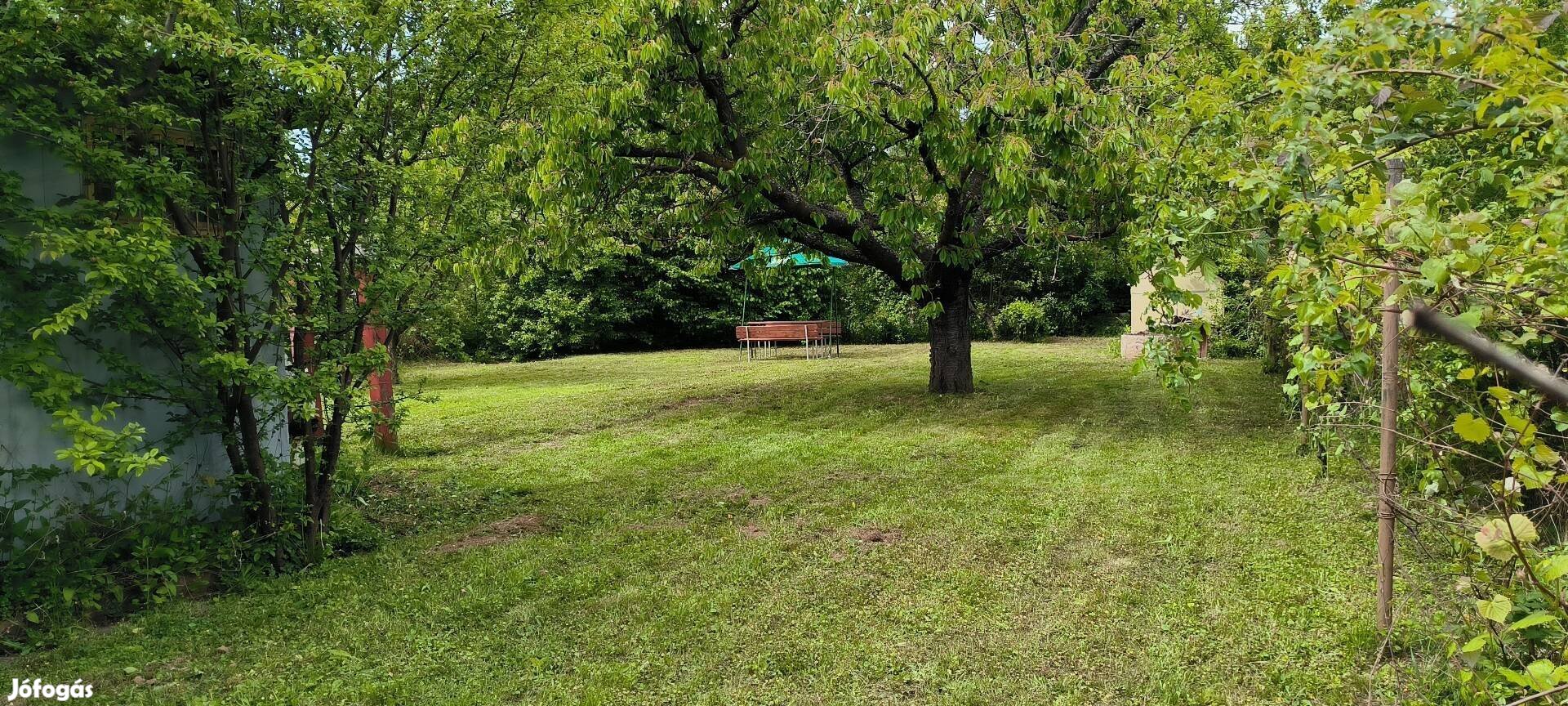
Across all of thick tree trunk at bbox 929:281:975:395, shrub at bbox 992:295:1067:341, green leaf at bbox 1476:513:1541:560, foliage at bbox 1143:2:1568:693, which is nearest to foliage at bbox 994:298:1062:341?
shrub at bbox 992:295:1067:341

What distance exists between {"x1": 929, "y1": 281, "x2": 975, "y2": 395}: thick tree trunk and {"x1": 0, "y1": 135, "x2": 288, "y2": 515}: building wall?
20.8 feet

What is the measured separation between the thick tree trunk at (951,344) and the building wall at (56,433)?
6.34m

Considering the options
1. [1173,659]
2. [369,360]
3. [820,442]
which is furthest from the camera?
[820,442]

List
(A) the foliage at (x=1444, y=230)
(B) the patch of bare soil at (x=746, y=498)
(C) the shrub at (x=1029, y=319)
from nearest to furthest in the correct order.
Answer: (A) the foliage at (x=1444, y=230), (B) the patch of bare soil at (x=746, y=498), (C) the shrub at (x=1029, y=319)

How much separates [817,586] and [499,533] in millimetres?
1971

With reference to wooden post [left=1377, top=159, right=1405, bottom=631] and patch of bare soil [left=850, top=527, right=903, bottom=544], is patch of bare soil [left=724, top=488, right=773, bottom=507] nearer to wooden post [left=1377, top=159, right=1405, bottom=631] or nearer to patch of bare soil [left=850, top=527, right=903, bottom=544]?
patch of bare soil [left=850, top=527, right=903, bottom=544]

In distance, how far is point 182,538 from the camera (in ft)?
11.6

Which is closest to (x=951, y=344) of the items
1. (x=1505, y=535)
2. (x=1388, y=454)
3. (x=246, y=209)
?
(x=1388, y=454)

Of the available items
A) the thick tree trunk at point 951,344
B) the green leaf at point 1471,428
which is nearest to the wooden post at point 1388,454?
the green leaf at point 1471,428

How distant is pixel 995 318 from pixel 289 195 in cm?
1466

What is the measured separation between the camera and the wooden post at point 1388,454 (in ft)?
7.96

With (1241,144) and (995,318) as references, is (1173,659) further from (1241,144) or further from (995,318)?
(995,318)

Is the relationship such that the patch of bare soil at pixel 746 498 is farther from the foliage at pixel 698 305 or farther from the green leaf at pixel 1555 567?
the foliage at pixel 698 305

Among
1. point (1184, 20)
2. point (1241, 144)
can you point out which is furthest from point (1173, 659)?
point (1184, 20)
